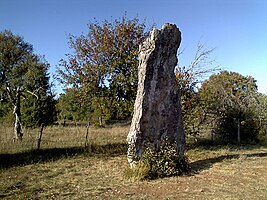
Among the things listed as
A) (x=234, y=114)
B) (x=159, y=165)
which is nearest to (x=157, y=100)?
(x=159, y=165)

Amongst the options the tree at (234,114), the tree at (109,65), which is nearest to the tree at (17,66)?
the tree at (109,65)

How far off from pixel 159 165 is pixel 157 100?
2.17 metres

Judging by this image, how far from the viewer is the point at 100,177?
8.97 metres

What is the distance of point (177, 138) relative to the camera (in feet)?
31.8

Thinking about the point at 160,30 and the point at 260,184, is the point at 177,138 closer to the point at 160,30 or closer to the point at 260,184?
the point at 260,184

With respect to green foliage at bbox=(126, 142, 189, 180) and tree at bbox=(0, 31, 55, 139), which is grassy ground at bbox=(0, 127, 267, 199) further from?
tree at bbox=(0, 31, 55, 139)

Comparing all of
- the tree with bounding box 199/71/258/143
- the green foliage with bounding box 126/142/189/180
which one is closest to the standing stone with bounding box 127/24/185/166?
the green foliage with bounding box 126/142/189/180

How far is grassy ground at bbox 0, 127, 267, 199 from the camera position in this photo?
697 cm

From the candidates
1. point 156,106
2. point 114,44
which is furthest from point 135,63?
point 156,106

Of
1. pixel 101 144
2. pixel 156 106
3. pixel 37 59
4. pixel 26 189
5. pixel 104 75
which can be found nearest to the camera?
pixel 26 189

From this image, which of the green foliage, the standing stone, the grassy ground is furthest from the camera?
the standing stone

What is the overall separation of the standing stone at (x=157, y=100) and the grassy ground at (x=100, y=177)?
1283 mm

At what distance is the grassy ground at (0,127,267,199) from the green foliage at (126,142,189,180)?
287 mm

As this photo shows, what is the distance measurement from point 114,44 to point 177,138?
294 inches
